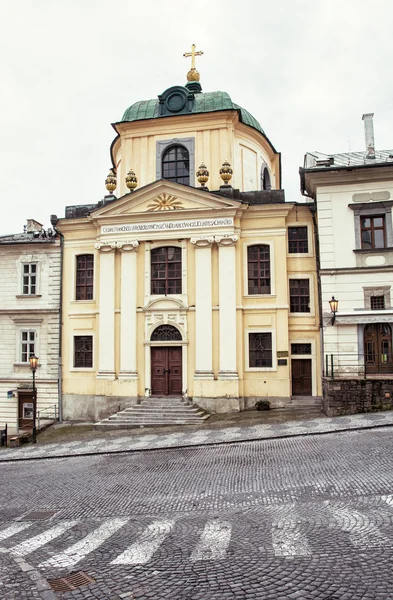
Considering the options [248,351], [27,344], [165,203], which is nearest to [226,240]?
[165,203]

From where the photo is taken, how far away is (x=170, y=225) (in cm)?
2492

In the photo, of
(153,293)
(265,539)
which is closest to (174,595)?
(265,539)

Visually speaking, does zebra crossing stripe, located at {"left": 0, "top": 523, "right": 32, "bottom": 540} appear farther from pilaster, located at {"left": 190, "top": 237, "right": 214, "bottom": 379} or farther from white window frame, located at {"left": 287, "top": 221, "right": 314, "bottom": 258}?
white window frame, located at {"left": 287, "top": 221, "right": 314, "bottom": 258}

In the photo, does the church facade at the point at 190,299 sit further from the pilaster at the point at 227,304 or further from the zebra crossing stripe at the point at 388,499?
the zebra crossing stripe at the point at 388,499

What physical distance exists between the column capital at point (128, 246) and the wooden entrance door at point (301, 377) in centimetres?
974

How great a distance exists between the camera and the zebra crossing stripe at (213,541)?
727 centimetres

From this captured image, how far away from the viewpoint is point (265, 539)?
308 inches

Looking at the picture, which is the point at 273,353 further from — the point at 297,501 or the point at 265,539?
the point at 265,539

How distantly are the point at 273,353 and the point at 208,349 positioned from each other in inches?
123

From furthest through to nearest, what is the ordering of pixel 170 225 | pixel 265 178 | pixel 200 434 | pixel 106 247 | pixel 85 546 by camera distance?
pixel 265 178, pixel 106 247, pixel 170 225, pixel 200 434, pixel 85 546

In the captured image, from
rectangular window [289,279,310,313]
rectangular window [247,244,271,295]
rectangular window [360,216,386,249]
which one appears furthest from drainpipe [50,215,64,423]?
rectangular window [360,216,386,249]

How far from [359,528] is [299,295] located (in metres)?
17.3

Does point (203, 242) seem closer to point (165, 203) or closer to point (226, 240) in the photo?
point (226, 240)

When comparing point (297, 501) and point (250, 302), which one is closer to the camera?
point (297, 501)
